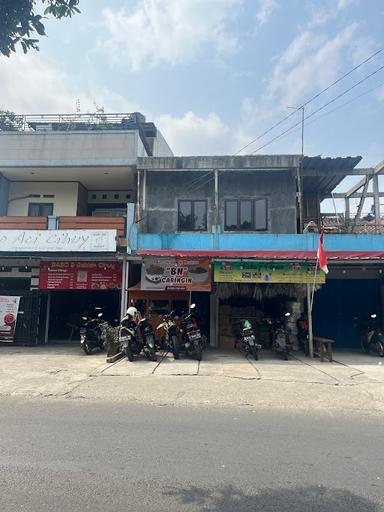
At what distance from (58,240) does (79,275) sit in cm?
146

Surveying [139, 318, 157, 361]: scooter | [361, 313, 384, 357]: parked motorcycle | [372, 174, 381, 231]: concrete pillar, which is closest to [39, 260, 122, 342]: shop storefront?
[139, 318, 157, 361]: scooter

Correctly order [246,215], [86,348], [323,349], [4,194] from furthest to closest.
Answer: [4,194] → [246,215] → [86,348] → [323,349]

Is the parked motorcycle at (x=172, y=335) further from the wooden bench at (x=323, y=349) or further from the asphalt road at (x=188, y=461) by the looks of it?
the asphalt road at (x=188, y=461)

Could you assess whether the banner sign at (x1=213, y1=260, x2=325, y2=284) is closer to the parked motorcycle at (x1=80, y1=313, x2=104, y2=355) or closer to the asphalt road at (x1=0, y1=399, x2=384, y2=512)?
the parked motorcycle at (x1=80, y1=313, x2=104, y2=355)

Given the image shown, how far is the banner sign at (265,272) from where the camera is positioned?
486 inches

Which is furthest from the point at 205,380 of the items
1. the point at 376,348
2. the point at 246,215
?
the point at 246,215

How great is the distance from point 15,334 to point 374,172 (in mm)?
14961

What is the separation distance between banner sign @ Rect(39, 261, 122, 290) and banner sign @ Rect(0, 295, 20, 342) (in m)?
1.05

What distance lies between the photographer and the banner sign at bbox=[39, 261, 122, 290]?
45.7ft

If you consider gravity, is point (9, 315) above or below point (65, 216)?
below

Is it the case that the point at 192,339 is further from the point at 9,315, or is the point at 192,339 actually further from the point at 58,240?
the point at 9,315

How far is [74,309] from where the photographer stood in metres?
16.2

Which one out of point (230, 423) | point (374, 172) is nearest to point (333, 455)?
point (230, 423)

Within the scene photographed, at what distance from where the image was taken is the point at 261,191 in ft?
53.5
